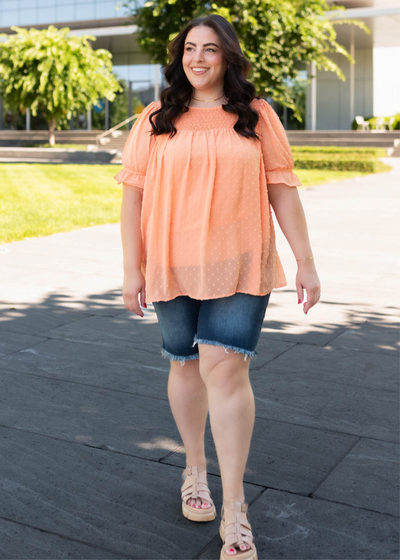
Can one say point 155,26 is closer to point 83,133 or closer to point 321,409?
point 83,133

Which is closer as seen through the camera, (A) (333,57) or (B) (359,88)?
(B) (359,88)

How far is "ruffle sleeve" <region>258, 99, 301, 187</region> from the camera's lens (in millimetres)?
2598

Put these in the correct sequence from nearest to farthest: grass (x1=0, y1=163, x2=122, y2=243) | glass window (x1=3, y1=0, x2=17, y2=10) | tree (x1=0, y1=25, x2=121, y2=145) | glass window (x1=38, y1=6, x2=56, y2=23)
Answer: grass (x1=0, y1=163, x2=122, y2=243)
tree (x1=0, y1=25, x2=121, y2=145)
glass window (x1=38, y1=6, x2=56, y2=23)
glass window (x1=3, y1=0, x2=17, y2=10)

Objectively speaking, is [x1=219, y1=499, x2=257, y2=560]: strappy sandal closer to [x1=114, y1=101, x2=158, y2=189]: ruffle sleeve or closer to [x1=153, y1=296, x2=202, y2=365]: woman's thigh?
[x1=153, y1=296, x2=202, y2=365]: woman's thigh

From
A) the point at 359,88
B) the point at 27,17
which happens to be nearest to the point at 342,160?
the point at 359,88

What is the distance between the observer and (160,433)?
3584 mm

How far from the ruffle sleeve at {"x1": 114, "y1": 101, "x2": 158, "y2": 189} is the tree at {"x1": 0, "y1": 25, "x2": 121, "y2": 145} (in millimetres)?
31644

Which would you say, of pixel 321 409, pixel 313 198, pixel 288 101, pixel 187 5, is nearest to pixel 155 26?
pixel 187 5

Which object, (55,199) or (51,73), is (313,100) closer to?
(51,73)

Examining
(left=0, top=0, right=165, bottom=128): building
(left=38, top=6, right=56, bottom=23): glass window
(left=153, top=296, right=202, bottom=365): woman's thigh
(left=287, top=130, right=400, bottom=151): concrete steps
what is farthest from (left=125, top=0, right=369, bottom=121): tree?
(left=38, top=6, right=56, bottom=23): glass window

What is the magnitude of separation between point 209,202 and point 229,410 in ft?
2.45

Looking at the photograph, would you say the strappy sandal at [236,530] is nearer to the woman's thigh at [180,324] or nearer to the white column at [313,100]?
the woman's thigh at [180,324]

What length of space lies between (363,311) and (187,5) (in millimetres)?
20263

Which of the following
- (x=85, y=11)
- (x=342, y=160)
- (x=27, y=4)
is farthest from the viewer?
(x=27, y=4)
